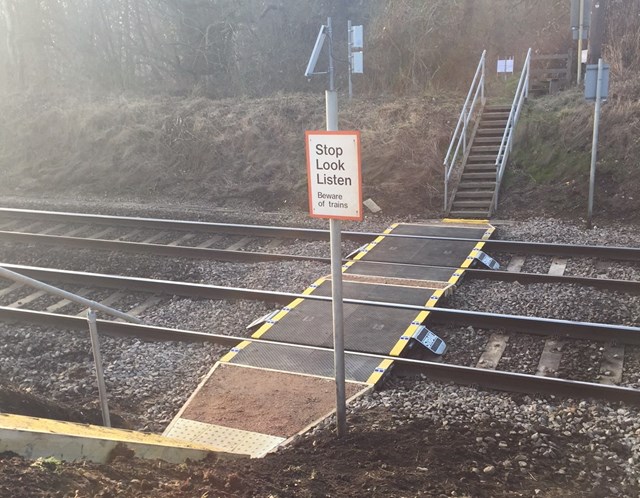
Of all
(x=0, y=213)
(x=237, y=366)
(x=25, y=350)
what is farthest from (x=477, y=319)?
(x=0, y=213)

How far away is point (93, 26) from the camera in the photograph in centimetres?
2509

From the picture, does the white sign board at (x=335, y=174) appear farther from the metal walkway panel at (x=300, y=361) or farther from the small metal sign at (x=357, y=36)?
the small metal sign at (x=357, y=36)

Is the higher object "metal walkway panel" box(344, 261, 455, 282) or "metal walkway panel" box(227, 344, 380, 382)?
"metal walkway panel" box(344, 261, 455, 282)

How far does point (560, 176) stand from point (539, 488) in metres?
10.1

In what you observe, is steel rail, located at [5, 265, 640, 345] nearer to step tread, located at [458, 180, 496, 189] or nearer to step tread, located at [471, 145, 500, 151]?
step tread, located at [458, 180, 496, 189]

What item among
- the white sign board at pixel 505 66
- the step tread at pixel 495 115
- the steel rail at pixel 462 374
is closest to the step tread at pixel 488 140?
A: the step tread at pixel 495 115

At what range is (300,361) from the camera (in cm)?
674

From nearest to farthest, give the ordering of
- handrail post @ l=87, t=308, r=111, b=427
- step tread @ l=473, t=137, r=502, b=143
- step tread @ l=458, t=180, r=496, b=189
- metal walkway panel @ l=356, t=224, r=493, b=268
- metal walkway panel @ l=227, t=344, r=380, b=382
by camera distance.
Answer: handrail post @ l=87, t=308, r=111, b=427
metal walkway panel @ l=227, t=344, r=380, b=382
metal walkway panel @ l=356, t=224, r=493, b=268
step tread @ l=458, t=180, r=496, b=189
step tread @ l=473, t=137, r=502, b=143

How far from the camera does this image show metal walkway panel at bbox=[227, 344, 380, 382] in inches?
254

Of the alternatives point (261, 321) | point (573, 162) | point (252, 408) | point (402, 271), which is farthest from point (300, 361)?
point (573, 162)

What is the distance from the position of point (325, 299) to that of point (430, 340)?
176cm

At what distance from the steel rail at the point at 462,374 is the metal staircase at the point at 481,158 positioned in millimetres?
6997

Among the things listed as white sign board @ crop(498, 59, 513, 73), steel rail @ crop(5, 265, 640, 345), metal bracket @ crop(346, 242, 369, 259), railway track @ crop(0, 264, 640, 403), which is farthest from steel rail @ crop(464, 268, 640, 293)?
white sign board @ crop(498, 59, 513, 73)

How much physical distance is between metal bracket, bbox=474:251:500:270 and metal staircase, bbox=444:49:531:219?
10.0 feet
